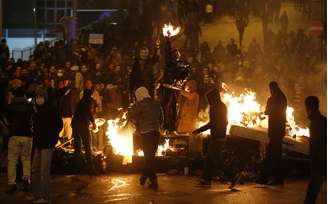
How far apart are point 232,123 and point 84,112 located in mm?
3380

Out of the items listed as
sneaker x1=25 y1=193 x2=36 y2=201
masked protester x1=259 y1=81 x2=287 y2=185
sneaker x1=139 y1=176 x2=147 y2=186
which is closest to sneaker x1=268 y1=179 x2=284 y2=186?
masked protester x1=259 y1=81 x2=287 y2=185

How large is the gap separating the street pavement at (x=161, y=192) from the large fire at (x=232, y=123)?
3.70 ft

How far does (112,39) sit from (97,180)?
42.8 feet

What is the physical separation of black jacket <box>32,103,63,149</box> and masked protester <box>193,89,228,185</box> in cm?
308

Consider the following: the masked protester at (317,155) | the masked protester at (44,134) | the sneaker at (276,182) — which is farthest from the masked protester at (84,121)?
the masked protester at (317,155)

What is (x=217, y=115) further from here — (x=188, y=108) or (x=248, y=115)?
(x=248, y=115)

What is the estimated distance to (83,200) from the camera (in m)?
11.4

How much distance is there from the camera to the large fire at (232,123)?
14.8m

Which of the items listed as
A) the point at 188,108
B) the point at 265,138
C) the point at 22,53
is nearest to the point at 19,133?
the point at 188,108

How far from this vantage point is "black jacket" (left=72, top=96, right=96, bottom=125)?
13.9 m

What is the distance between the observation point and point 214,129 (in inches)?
505

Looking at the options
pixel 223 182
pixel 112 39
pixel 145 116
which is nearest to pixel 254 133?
pixel 223 182

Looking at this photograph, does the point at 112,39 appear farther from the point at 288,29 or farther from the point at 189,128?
the point at 189,128

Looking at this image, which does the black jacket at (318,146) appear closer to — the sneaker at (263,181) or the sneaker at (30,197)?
the sneaker at (263,181)
